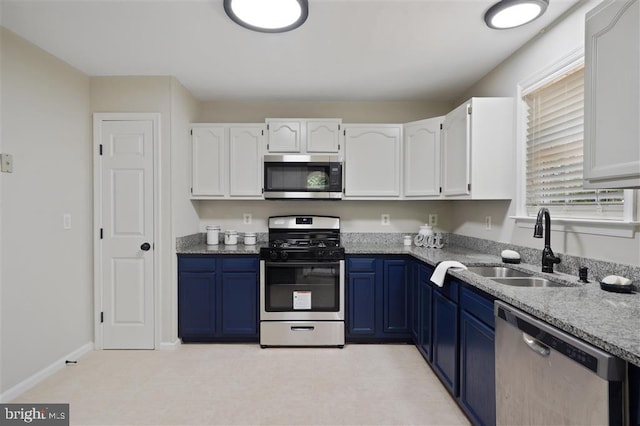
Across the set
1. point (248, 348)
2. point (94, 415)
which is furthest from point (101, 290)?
point (248, 348)

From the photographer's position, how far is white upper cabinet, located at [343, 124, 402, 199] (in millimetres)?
3094

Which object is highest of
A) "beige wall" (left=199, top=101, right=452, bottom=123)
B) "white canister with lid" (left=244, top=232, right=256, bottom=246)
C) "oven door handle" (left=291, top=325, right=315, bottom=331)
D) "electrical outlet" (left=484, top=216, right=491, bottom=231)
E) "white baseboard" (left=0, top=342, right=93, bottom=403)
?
"beige wall" (left=199, top=101, right=452, bottom=123)

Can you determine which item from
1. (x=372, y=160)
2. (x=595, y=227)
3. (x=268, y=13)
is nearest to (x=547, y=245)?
(x=595, y=227)

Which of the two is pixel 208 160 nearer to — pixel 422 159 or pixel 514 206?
pixel 422 159

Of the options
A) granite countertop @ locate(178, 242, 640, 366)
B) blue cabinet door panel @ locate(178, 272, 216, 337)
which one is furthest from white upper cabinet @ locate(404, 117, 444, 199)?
blue cabinet door panel @ locate(178, 272, 216, 337)

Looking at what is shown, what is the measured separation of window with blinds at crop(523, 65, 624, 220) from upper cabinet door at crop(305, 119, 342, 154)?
158 cm

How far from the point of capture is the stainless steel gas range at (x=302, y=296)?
2.78 meters

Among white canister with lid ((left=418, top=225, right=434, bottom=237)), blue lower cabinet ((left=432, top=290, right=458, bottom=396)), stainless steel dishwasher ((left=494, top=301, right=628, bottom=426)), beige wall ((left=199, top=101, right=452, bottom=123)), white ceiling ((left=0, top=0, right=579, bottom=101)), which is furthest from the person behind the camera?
beige wall ((left=199, top=101, right=452, bottom=123))

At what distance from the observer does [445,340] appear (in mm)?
2051

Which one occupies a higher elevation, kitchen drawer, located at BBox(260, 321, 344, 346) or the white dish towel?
the white dish towel

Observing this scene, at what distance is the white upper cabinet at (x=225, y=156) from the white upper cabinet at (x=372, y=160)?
904 mm

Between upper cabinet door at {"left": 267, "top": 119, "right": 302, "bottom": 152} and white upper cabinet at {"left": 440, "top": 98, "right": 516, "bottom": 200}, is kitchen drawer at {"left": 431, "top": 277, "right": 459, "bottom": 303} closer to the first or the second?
white upper cabinet at {"left": 440, "top": 98, "right": 516, "bottom": 200}

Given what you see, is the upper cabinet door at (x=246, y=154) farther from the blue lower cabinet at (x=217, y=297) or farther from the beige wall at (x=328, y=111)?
the blue lower cabinet at (x=217, y=297)
